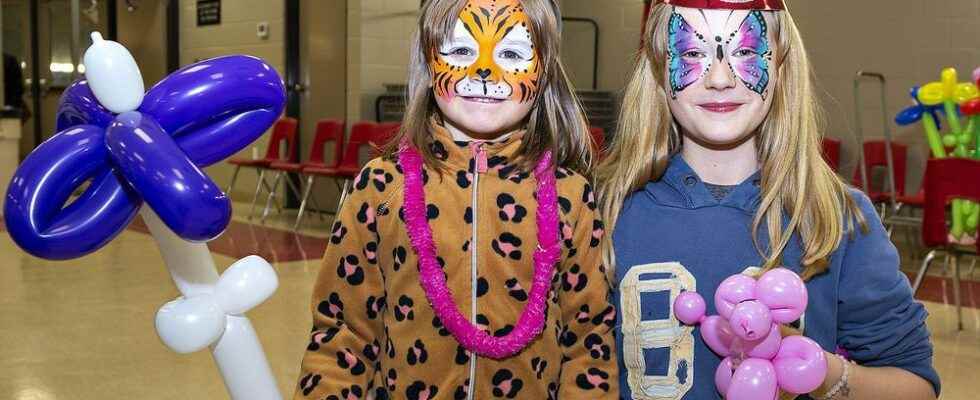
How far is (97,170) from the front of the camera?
3.61ft

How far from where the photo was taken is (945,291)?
208 inches

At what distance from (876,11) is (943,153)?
197 centimetres

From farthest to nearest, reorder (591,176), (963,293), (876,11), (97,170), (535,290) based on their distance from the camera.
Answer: (876,11) → (963,293) → (591,176) → (535,290) → (97,170)

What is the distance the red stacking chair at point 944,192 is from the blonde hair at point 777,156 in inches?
118

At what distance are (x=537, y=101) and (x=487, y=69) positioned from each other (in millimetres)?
115

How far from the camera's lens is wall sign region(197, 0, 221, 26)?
9562 mm

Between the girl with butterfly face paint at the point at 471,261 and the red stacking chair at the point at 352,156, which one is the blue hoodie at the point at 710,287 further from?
the red stacking chair at the point at 352,156

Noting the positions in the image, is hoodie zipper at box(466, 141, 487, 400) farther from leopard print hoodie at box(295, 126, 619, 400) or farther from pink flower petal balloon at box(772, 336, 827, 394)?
pink flower petal balloon at box(772, 336, 827, 394)

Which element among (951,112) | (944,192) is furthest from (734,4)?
(951,112)

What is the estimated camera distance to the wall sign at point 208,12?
9.56 metres

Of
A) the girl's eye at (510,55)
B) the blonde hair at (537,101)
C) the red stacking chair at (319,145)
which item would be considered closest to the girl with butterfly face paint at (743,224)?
the blonde hair at (537,101)

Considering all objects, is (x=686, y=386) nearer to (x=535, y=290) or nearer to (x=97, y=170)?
(x=535, y=290)

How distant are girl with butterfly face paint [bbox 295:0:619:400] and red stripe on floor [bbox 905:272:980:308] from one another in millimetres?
4082

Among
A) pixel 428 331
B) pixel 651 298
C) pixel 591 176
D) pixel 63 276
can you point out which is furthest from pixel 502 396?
pixel 63 276
